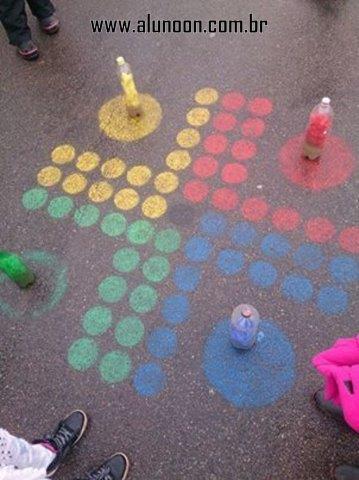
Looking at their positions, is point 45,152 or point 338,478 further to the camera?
point 45,152

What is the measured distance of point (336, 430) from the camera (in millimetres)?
2299

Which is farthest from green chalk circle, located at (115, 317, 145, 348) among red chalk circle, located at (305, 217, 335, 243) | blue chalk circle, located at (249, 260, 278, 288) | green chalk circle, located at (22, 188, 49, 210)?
red chalk circle, located at (305, 217, 335, 243)

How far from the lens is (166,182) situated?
3.20 m

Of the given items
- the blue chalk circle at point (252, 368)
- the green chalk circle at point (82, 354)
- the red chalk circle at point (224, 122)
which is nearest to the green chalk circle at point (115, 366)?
the green chalk circle at point (82, 354)

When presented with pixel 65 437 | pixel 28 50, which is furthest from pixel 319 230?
pixel 28 50

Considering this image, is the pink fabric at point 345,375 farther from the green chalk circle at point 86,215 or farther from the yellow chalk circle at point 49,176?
the yellow chalk circle at point 49,176

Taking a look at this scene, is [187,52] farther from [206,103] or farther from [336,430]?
[336,430]

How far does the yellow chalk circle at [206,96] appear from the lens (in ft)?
11.8

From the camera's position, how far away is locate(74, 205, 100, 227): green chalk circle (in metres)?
3.08

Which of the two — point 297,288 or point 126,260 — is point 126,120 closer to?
point 126,260

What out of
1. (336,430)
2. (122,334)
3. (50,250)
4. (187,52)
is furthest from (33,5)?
(336,430)

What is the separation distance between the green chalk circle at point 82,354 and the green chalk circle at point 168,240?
2.43 ft

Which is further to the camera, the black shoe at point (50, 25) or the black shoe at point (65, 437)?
the black shoe at point (50, 25)

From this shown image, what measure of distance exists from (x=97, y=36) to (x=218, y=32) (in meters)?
1.12
